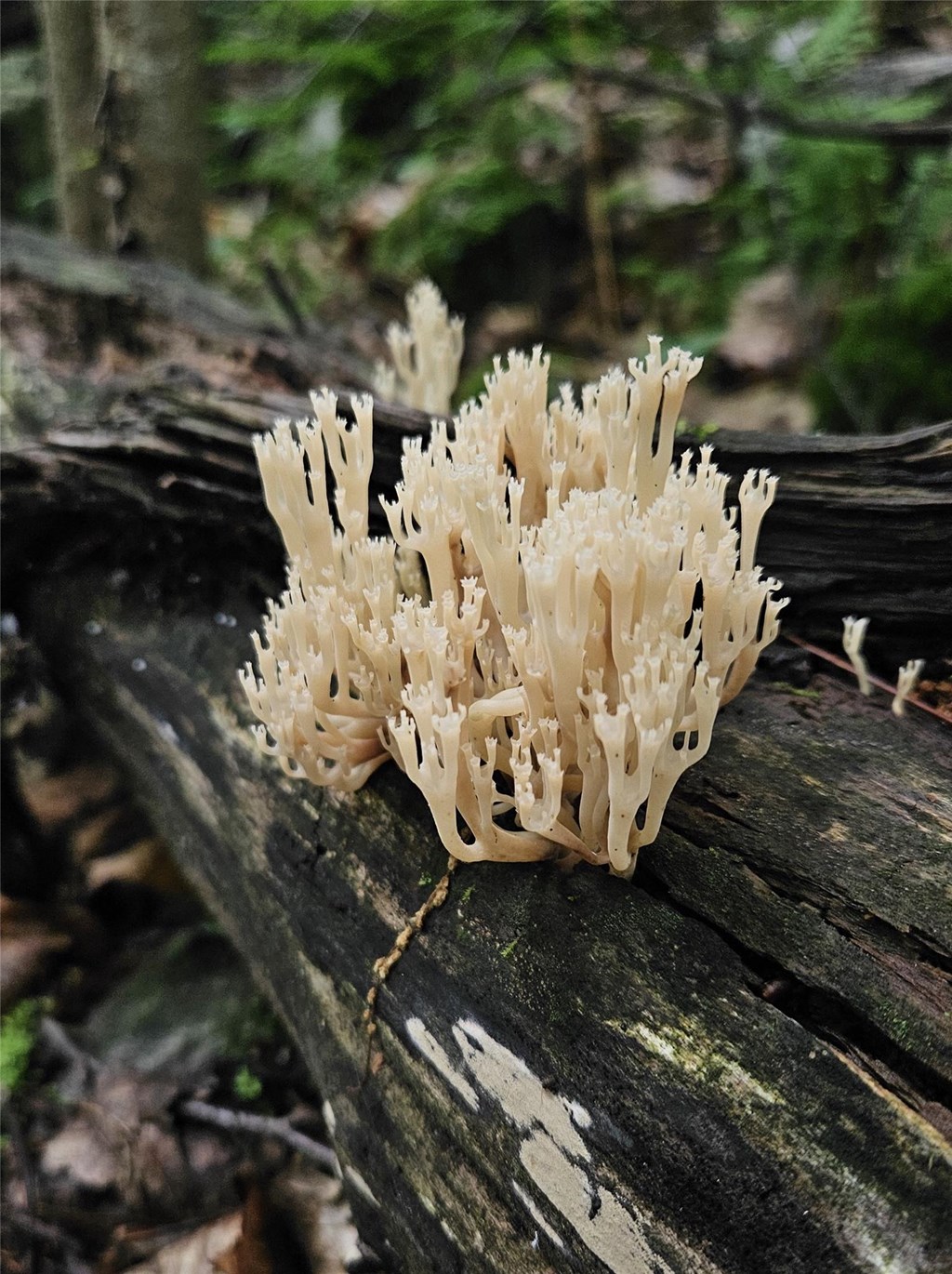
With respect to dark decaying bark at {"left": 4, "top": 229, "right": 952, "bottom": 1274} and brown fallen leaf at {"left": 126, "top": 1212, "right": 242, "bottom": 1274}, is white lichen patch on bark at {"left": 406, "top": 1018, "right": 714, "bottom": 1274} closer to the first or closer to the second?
dark decaying bark at {"left": 4, "top": 229, "right": 952, "bottom": 1274}

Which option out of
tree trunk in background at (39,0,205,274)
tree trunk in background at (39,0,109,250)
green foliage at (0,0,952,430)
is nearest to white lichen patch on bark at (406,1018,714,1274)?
green foliage at (0,0,952,430)

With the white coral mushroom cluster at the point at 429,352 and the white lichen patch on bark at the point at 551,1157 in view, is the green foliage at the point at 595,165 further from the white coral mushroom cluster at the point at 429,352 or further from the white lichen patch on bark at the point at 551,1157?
the white lichen patch on bark at the point at 551,1157

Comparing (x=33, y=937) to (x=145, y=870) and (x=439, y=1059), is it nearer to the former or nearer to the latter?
(x=145, y=870)

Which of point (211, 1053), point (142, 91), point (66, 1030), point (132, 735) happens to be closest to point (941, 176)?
point (142, 91)

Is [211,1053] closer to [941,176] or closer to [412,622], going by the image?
[412,622]

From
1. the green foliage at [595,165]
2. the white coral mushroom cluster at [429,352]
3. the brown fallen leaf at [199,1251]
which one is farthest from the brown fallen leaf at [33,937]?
the green foliage at [595,165]
